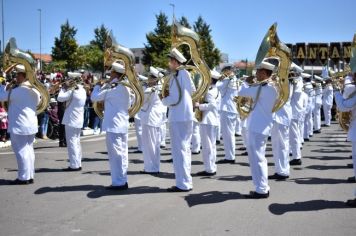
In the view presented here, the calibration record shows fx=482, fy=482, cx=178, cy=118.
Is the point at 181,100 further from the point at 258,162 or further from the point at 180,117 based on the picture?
the point at 258,162

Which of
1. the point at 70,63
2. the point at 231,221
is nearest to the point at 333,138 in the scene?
the point at 231,221

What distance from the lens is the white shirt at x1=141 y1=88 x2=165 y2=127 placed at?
10.0m

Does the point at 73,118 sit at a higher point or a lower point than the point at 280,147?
higher

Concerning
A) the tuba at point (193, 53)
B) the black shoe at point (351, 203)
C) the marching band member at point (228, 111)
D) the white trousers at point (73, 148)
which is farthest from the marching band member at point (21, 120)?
the black shoe at point (351, 203)

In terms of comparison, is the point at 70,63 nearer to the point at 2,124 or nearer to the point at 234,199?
the point at 2,124

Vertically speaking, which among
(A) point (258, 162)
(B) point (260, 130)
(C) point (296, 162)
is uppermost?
(B) point (260, 130)

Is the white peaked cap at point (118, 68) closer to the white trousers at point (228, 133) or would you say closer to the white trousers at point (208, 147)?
the white trousers at point (208, 147)

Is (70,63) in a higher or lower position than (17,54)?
higher

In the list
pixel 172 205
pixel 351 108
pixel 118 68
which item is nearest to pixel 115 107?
pixel 118 68

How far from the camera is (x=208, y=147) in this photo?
31.2 feet

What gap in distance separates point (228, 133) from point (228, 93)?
4.04 ft

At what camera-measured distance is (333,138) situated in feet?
56.7

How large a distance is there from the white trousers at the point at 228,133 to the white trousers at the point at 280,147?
2.32 m

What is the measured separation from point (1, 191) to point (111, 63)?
9.17ft
